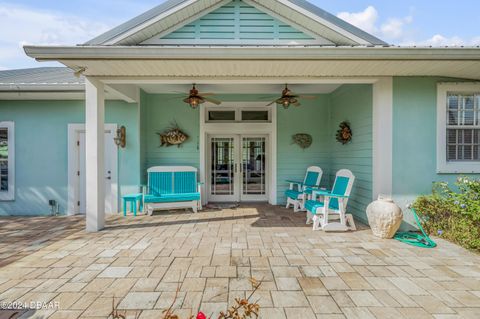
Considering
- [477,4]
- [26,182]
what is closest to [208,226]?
[26,182]

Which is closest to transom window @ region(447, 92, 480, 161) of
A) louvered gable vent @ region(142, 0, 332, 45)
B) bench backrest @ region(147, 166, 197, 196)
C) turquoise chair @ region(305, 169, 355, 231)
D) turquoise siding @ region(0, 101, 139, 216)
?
turquoise chair @ region(305, 169, 355, 231)

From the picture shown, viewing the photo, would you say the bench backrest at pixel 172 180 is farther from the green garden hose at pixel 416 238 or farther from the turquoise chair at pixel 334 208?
the green garden hose at pixel 416 238

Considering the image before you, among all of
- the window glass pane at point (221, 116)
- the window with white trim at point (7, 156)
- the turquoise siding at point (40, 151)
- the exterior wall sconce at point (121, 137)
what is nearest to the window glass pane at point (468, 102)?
the window glass pane at point (221, 116)

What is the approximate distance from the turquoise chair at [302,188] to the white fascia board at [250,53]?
117 inches

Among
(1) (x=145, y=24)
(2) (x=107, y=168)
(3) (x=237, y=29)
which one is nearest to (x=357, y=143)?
(3) (x=237, y=29)

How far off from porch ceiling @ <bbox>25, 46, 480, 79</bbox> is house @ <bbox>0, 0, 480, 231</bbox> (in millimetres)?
16

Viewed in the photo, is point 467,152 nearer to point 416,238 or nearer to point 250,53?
point 416,238

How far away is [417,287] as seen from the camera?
2.73 meters

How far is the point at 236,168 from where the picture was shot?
7.51 meters

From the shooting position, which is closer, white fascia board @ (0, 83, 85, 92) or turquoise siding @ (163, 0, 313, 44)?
turquoise siding @ (163, 0, 313, 44)

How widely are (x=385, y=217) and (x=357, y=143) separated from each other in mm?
1869

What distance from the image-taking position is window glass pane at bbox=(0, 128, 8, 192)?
20.7 feet

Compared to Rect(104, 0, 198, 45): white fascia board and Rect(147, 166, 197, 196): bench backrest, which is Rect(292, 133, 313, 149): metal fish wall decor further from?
Rect(104, 0, 198, 45): white fascia board

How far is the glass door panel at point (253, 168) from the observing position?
24.8ft
